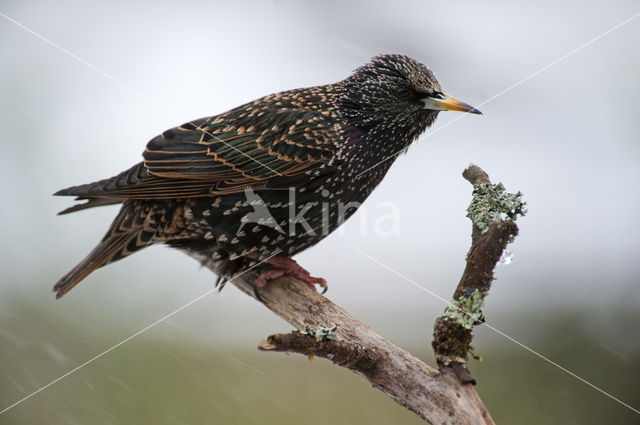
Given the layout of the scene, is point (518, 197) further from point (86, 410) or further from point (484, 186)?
point (86, 410)

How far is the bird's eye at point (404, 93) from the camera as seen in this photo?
2855mm

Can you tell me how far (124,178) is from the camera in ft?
8.87

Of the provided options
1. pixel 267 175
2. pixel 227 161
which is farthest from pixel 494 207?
pixel 227 161

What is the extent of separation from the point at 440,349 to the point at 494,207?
2.23ft

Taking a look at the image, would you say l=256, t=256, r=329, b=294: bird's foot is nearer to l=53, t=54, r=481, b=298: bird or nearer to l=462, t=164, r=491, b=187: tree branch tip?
l=53, t=54, r=481, b=298: bird

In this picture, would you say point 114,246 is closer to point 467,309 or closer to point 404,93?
point 404,93

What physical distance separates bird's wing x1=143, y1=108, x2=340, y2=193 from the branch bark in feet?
2.44

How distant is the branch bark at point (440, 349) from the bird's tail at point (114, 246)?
3.55 feet

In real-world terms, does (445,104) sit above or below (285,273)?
above

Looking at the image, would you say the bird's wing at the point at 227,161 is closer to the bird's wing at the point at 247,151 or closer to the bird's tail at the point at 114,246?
the bird's wing at the point at 247,151

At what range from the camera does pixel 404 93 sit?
2.87 m

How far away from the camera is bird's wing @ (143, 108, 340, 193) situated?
2.72m

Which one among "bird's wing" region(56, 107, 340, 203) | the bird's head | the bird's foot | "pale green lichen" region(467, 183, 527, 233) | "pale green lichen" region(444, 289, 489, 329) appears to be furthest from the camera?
the bird's foot

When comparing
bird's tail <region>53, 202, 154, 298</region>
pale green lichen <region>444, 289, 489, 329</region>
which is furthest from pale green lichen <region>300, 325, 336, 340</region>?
bird's tail <region>53, 202, 154, 298</region>
